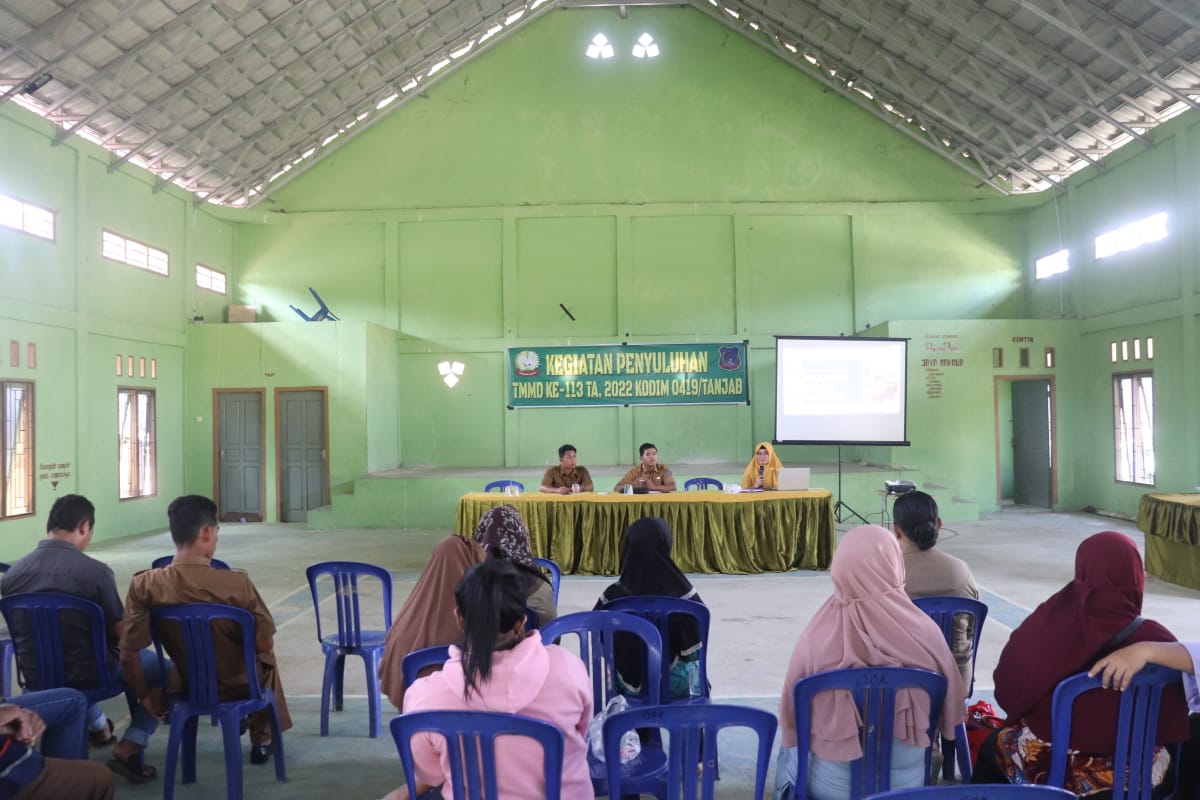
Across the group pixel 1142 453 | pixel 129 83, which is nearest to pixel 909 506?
pixel 1142 453

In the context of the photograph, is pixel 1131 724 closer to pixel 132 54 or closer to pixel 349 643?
pixel 349 643

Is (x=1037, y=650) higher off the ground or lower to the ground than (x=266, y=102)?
Answer: lower

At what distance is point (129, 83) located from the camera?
8.79m

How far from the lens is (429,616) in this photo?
2.71m

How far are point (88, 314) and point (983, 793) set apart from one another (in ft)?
34.2

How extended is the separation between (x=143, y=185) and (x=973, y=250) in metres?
11.9

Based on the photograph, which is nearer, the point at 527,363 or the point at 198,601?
the point at 198,601

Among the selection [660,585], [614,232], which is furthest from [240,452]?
[660,585]

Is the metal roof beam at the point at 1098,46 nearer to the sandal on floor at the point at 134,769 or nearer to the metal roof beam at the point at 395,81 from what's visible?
the metal roof beam at the point at 395,81

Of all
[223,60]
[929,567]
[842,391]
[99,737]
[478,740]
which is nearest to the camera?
[478,740]

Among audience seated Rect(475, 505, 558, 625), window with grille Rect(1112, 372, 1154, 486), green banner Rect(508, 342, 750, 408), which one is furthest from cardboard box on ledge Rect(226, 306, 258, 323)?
window with grille Rect(1112, 372, 1154, 486)

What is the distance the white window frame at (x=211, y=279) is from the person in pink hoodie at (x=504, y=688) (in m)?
11.4

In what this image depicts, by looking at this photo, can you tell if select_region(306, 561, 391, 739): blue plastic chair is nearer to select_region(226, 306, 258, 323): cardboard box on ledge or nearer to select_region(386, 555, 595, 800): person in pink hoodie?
select_region(386, 555, 595, 800): person in pink hoodie

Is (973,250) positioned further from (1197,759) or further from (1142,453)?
(1197,759)
